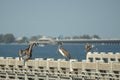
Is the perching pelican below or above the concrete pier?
above

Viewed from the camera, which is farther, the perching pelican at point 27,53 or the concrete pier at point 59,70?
the perching pelican at point 27,53

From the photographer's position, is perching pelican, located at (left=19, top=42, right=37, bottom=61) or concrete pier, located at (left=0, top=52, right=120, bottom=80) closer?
concrete pier, located at (left=0, top=52, right=120, bottom=80)

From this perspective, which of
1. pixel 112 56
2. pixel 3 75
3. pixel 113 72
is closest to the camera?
pixel 113 72

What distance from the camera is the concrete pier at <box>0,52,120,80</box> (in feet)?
90.0

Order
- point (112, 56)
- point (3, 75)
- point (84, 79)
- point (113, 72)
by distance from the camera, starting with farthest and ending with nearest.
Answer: point (112, 56) → point (3, 75) → point (113, 72) → point (84, 79)

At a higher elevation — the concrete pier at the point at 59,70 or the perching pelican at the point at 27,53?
the perching pelican at the point at 27,53

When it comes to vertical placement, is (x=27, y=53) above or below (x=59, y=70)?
above

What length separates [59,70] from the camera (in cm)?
2998

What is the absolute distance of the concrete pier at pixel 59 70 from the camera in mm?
27425

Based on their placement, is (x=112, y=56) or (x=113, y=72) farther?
(x=112, y=56)

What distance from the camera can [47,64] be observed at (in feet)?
101

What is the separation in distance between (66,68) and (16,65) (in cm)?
412

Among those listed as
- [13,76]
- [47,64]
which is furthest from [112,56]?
[13,76]

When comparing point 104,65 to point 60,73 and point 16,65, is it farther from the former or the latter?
point 16,65
